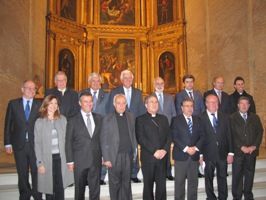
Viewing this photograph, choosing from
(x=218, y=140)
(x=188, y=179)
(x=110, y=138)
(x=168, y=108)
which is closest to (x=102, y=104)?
(x=110, y=138)

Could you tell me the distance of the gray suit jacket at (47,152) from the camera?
3.30 m

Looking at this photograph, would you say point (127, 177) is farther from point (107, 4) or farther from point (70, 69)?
point (107, 4)

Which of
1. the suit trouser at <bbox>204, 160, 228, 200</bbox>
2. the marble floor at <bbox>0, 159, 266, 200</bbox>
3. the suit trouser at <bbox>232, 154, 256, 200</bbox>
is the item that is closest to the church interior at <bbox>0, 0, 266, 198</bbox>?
the marble floor at <bbox>0, 159, 266, 200</bbox>

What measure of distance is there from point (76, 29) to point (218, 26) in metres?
6.69

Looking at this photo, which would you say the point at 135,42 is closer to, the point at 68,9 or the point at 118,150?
the point at 68,9

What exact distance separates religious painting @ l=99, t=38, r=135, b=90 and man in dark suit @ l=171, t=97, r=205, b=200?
9.39 m

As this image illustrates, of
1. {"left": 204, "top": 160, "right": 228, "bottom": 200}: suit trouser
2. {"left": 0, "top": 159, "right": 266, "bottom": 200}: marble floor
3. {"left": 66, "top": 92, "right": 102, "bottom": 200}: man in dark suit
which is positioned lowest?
{"left": 0, "top": 159, "right": 266, "bottom": 200}: marble floor

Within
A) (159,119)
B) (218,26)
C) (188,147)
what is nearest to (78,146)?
(159,119)

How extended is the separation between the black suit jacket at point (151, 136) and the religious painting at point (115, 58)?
9.38 m

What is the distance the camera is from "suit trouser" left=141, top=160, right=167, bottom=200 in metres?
3.51

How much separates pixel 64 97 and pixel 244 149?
9.63 ft

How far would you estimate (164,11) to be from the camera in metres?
13.6

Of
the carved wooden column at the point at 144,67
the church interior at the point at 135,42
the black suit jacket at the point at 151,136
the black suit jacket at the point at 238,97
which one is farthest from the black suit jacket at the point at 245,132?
the carved wooden column at the point at 144,67

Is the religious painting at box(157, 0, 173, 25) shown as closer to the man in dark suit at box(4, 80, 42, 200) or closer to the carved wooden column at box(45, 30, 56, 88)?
the carved wooden column at box(45, 30, 56, 88)
